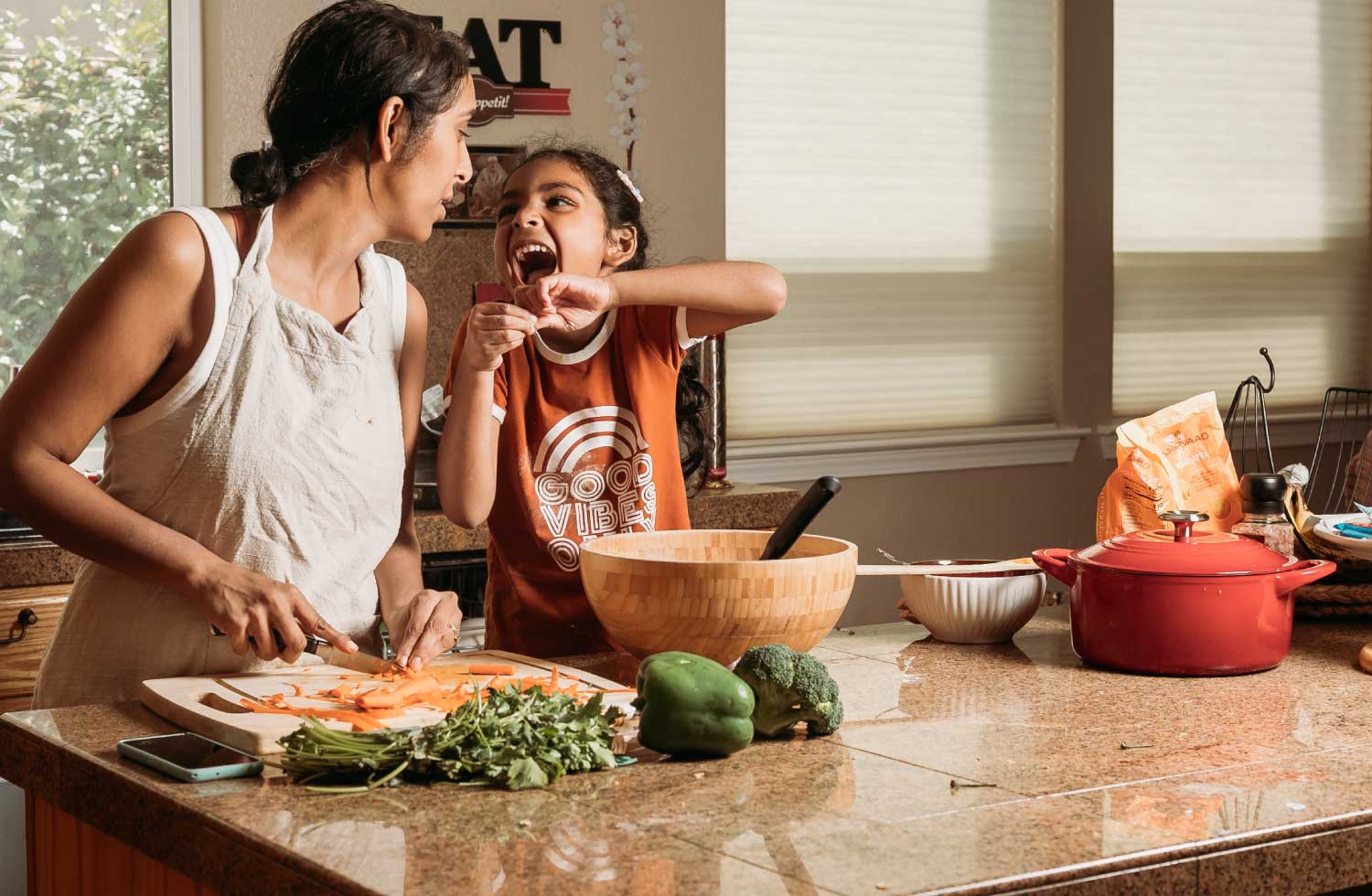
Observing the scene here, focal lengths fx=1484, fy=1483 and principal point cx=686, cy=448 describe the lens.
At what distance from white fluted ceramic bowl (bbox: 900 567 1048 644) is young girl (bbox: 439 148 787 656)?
0.35 metres

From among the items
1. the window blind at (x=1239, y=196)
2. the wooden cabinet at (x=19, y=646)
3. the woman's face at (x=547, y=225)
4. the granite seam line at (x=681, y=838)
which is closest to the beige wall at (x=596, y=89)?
the wooden cabinet at (x=19, y=646)

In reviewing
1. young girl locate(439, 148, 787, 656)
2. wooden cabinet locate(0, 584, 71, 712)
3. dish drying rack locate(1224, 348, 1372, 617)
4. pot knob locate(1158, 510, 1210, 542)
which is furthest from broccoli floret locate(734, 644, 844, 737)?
dish drying rack locate(1224, 348, 1372, 617)

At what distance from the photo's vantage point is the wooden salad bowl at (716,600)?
134 cm

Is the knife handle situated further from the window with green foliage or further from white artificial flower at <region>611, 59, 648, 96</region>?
white artificial flower at <region>611, 59, 648, 96</region>

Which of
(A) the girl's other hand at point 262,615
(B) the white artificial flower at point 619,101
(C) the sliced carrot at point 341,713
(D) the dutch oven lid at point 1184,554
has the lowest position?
(C) the sliced carrot at point 341,713

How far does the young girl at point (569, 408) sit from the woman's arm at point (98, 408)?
407 mm

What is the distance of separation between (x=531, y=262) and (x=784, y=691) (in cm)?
84

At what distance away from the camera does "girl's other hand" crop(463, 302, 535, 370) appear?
5.34ft

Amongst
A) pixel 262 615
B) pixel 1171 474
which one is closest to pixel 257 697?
pixel 262 615

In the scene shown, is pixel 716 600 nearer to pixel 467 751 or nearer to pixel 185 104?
pixel 467 751

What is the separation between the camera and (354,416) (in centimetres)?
152

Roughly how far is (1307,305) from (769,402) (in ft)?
7.34

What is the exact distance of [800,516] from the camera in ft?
4.60

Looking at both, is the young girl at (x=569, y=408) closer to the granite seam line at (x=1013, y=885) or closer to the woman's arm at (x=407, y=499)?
the woman's arm at (x=407, y=499)
